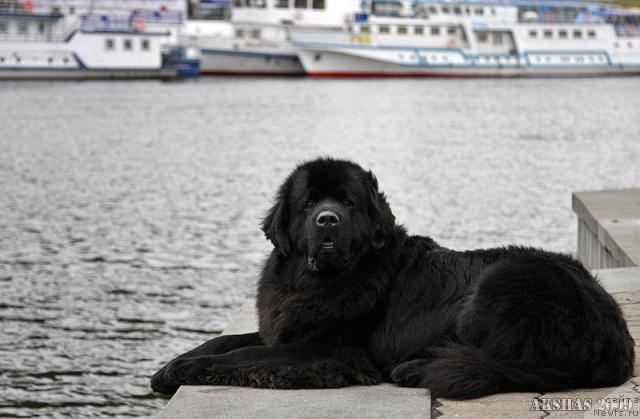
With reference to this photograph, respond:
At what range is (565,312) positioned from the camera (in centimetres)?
415

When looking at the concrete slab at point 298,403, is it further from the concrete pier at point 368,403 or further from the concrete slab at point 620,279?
the concrete slab at point 620,279

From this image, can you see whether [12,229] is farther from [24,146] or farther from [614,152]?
[614,152]

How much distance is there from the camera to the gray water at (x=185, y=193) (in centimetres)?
925

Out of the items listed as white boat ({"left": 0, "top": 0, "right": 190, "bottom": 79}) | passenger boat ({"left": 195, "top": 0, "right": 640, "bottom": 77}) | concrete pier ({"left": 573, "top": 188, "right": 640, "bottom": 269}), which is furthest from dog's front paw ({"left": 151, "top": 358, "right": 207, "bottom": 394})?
passenger boat ({"left": 195, "top": 0, "right": 640, "bottom": 77})

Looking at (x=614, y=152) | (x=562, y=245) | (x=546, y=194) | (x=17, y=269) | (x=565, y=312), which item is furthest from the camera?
(x=614, y=152)

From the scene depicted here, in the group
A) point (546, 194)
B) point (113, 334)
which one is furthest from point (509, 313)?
point (546, 194)

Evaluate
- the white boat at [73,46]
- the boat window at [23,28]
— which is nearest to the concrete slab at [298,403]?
the white boat at [73,46]

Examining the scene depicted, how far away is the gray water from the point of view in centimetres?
925

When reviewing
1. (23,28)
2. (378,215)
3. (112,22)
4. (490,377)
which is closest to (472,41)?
(112,22)

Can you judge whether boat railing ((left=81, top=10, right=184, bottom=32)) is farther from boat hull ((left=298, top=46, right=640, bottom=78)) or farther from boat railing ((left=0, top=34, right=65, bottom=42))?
boat hull ((left=298, top=46, right=640, bottom=78))

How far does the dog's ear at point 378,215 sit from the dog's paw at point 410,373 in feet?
1.67

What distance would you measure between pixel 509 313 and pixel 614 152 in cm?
2529

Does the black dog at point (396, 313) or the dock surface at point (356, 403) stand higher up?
the black dog at point (396, 313)

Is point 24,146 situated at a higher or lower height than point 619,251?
lower
